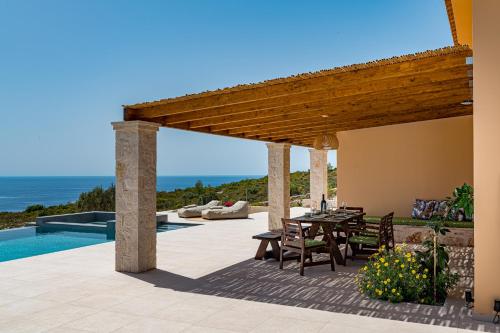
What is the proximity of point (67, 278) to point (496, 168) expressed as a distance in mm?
5546

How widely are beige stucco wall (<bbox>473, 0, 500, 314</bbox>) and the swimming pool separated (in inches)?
331

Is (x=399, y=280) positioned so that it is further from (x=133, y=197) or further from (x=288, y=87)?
(x=133, y=197)

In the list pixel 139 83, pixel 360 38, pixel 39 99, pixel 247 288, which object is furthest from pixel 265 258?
pixel 39 99

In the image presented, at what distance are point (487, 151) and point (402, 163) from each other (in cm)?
637

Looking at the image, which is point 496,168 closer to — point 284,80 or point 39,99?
point 284,80

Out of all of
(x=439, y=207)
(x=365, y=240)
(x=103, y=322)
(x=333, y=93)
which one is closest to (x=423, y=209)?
(x=439, y=207)

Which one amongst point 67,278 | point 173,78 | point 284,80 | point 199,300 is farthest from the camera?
point 173,78

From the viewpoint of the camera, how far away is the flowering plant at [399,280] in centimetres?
471

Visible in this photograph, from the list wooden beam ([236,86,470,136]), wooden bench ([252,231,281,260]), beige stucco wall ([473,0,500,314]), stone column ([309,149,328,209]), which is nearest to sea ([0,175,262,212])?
stone column ([309,149,328,209])

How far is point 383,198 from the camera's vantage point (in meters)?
10.6

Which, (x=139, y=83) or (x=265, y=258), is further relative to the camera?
(x=139, y=83)

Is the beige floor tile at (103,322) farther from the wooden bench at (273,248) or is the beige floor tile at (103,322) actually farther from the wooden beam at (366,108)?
the wooden beam at (366,108)

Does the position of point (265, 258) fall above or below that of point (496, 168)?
below

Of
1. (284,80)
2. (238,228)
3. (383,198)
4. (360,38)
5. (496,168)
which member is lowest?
(238,228)
